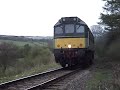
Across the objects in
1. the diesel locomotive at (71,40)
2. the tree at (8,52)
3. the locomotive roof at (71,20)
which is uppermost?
Result: the locomotive roof at (71,20)

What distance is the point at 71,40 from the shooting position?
23.3 metres

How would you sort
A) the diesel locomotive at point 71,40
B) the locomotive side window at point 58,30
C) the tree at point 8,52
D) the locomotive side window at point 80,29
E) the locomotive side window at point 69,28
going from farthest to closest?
the tree at point 8,52
the locomotive side window at point 58,30
the locomotive side window at point 69,28
the locomotive side window at point 80,29
the diesel locomotive at point 71,40

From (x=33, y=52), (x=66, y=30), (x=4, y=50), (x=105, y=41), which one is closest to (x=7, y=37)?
(x=4, y=50)

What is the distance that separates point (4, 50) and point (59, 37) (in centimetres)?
3053

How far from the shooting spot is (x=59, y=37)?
23.5 metres

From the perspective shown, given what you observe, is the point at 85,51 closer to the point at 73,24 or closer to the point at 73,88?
the point at 73,24

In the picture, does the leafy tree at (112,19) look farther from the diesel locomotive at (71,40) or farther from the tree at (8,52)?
the tree at (8,52)

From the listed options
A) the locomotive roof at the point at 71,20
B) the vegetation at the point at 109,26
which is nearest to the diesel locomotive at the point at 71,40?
the locomotive roof at the point at 71,20

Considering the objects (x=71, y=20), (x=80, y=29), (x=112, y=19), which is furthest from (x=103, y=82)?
(x=112, y=19)

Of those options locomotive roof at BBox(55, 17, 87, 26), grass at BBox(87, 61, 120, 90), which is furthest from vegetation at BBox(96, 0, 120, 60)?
grass at BBox(87, 61, 120, 90)

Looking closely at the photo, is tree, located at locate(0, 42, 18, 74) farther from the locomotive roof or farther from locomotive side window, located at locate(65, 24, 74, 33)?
locomotive side window, located at locate(65, 24, 74, 33)

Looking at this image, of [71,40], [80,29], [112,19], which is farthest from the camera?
[112,19]

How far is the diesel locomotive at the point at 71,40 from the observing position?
23.2 m

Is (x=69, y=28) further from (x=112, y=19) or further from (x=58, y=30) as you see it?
(x=112, y=19)
